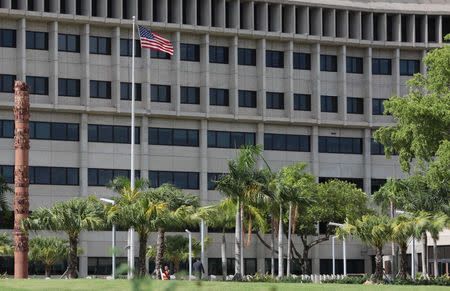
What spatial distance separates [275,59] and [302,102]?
191 inches

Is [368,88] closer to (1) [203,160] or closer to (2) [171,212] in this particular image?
(1) [203,160]

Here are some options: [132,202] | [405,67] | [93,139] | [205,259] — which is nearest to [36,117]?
[93,139]

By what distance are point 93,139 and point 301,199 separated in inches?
1047

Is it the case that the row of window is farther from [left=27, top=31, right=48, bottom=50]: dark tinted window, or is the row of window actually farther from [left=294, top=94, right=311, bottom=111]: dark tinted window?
[left=294, top=94, right=311, bottom=111]: dark tinted window

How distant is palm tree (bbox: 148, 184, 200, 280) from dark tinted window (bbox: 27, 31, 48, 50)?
79.0 ft

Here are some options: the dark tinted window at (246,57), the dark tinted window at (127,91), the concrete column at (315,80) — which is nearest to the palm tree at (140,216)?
the dark tinted window at (127,91)

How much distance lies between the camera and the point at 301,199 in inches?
2140

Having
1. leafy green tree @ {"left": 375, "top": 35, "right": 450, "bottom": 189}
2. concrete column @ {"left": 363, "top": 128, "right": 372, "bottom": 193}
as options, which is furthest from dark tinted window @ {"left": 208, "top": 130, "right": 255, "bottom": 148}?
leafy green tree @ {"left": 375, "top": 35, "right": 450, "bottom": 189}

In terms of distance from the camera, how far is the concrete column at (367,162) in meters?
83.1

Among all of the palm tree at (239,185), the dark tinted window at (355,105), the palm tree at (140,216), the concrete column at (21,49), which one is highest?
the concrete column at (21,49)

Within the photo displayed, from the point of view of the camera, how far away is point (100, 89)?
7506 centimetres

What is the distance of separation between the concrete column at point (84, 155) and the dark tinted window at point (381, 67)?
29.3 metres

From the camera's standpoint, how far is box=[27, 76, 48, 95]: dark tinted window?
2874 inches

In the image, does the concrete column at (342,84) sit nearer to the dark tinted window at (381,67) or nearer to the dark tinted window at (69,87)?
the dark tinted window at (381,67)
